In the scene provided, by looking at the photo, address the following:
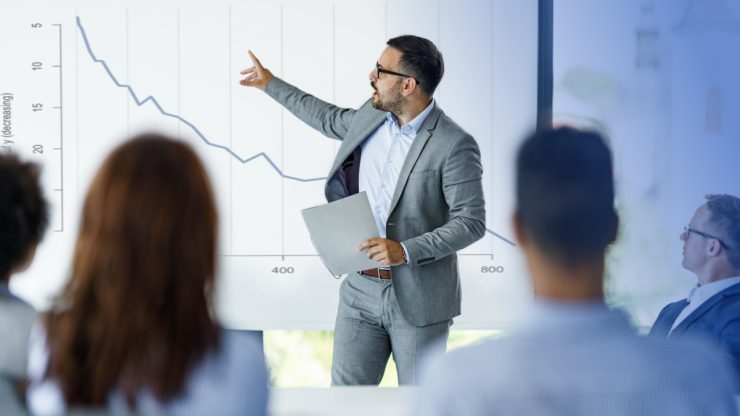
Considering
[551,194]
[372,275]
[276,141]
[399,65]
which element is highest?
[399,65]

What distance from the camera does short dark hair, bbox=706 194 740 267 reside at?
2.69 metres

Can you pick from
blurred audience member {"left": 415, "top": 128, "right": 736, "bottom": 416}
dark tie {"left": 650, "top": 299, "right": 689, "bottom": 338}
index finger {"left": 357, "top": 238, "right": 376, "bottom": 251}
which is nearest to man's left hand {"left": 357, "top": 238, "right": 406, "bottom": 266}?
index finger {"left": 357, "top": 238, "right": 376, "bottom": 251}

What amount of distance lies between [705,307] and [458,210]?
2.69ft

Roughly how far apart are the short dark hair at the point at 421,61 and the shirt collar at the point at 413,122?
6 cm

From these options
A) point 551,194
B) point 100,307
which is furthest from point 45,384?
point 551,194

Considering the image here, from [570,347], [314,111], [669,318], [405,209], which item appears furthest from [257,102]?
[570,347]

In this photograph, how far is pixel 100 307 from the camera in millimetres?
1037

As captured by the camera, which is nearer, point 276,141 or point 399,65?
point 399,65

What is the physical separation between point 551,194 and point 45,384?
675 mm

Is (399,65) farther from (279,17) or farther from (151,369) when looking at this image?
(151,369)

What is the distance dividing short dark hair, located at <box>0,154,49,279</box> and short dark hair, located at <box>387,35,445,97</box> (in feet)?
5.69

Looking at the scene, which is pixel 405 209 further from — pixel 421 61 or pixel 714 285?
pixel 714 285

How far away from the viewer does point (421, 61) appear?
9.41 feet

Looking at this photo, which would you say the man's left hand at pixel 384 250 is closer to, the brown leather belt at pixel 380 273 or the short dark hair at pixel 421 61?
the brown leather belt at pixel 380 273
